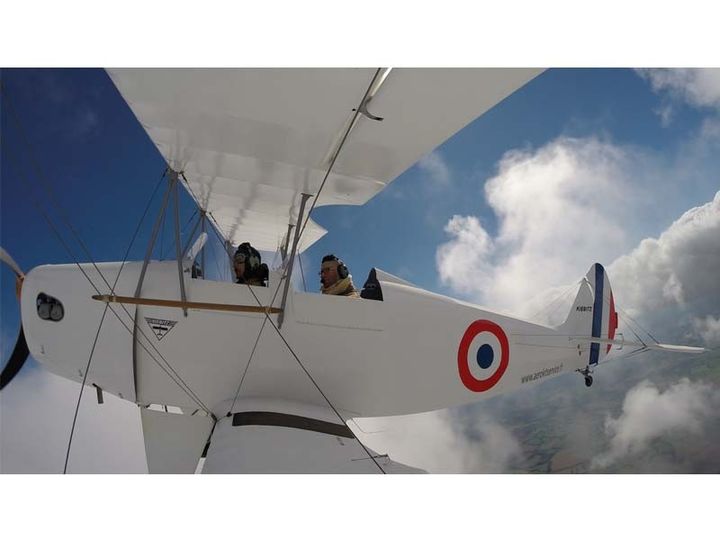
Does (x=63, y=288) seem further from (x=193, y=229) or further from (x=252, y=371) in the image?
(x=252, y=371)

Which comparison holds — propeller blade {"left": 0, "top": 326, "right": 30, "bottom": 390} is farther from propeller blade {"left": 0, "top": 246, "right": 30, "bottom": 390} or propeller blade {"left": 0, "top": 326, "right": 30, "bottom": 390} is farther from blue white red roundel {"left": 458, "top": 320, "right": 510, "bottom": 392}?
blue white red roundel {"left": 458, "top": 320, "right": 510, "bottom": 392}

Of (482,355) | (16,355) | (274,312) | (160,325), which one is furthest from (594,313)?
(16,355)

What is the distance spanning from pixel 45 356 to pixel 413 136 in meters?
1.81

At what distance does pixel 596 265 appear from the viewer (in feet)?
10.3

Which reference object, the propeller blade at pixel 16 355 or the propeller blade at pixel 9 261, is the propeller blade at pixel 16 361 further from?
the propeller blade at pixel 9 261

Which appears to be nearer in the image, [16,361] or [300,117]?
[300,117]

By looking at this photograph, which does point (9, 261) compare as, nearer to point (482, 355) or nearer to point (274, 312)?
point (274, 312)

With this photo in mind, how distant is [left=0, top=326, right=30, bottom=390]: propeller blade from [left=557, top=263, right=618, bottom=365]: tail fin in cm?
309

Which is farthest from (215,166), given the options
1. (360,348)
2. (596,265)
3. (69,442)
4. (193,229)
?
(596,265)

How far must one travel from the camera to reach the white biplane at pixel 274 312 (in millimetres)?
1279

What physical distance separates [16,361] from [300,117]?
1.75 metres

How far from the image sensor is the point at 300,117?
4.45 ft

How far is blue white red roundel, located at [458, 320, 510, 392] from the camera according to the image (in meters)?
2.19

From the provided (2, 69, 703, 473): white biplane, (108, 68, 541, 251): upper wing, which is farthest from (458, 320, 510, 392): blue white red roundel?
(108, 68, 541, 251): upper wing
